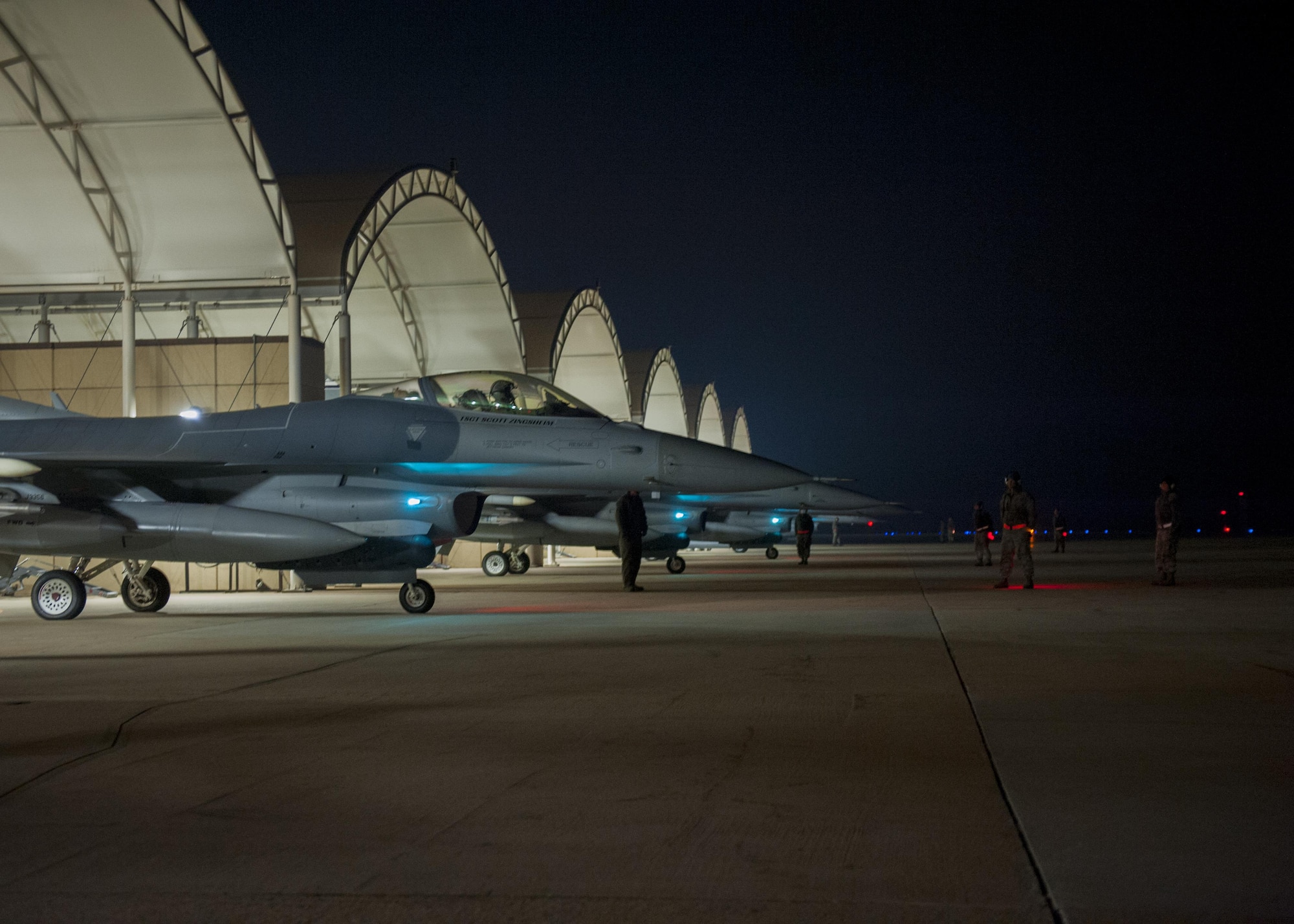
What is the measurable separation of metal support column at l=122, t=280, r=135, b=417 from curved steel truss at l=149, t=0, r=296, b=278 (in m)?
3.08

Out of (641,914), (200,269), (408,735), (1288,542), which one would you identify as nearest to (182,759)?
(408,735)

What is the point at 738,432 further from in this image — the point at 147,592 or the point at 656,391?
the point at 147,592

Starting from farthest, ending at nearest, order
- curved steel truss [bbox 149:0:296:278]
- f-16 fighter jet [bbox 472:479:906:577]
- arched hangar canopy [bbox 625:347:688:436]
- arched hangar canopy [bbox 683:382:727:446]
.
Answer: arched hangar canopy [bbox 683:382:727:446] < arched hangar canopy [bbox 625:347:688:436] < f-16 fighter jet [bbox 472:479:906:577] < curved steel truss [bbox 149:0:296:278]

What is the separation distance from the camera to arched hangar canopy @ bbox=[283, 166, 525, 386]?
2070cm

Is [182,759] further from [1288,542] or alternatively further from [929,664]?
[1288,542]

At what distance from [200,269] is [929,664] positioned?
17039 millimetres

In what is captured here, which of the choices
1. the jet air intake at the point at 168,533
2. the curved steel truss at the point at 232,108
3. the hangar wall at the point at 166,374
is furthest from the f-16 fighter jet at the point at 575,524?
the jet air intake at the point at 168,533

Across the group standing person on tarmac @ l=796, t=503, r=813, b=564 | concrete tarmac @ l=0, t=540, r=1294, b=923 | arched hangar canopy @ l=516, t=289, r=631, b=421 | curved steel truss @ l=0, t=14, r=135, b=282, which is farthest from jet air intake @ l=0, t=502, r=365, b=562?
arched hangar canopy @ l=516, t=289, r=631, b=421

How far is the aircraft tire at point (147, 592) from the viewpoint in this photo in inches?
559

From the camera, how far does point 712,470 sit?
13141 mm

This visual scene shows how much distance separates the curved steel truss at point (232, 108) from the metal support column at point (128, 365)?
3.08 m

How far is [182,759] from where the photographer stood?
4785 millimetres

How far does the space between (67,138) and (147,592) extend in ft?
30.0

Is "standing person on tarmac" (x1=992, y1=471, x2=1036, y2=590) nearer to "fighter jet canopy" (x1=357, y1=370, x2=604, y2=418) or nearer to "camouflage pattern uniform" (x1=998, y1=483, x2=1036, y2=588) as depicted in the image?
"camouflage pattern uniform" (x1=998, y1=483, x2=1036, y2=588)
